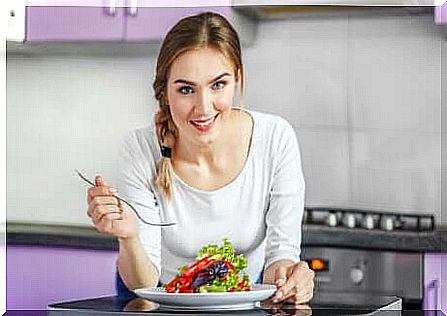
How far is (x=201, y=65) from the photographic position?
90.4 inches

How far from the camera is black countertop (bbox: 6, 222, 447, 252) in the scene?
2.31 meters

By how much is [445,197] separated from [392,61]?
26 cm

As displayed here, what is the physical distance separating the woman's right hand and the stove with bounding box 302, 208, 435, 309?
0.32 m

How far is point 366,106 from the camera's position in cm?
233

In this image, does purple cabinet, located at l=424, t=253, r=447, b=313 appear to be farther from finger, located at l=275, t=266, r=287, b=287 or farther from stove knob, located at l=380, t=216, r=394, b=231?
finger, located at l=275, t=266, r=287, b=287

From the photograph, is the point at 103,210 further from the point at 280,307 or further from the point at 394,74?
the point at 394,74

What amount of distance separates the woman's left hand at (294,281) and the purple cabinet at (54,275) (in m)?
0.30

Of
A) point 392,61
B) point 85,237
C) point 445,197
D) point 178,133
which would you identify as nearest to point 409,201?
point 445,197

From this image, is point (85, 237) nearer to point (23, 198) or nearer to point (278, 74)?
point (23, 198)

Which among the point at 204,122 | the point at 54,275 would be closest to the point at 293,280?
the point at 204,122

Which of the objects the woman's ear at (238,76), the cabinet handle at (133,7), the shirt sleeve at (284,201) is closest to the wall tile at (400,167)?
the shirt sleeve at (284,201)

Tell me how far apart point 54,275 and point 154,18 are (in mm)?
504

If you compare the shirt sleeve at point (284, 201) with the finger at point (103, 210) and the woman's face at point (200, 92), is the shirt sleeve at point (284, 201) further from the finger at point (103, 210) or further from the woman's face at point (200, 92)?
the finger at point (103, 210)

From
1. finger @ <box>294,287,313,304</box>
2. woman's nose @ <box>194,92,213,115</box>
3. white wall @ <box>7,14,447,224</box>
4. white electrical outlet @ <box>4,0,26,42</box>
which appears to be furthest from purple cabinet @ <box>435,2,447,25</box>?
white electrical outlet @ <box>4,0,26,42</box>
